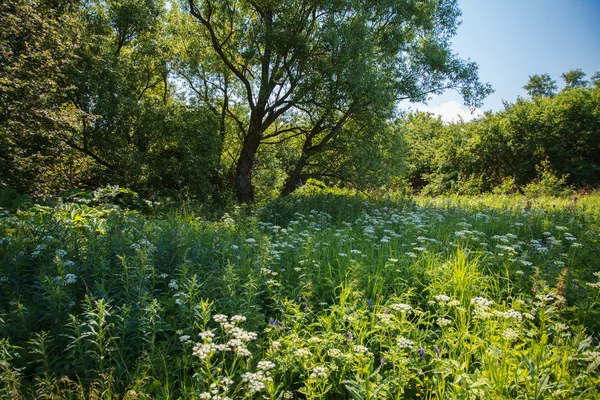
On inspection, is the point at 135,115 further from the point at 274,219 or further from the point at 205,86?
the point at 274,219

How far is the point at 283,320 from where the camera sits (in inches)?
116

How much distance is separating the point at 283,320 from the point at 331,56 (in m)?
8.28

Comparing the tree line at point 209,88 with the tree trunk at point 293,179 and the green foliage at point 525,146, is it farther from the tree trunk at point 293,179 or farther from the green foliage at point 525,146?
the green foliage at point 525,146

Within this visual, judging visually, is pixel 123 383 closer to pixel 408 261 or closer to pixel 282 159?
pixel 408 261

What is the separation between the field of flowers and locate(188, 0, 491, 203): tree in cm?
583

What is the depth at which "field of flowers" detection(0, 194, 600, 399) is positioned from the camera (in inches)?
86.4

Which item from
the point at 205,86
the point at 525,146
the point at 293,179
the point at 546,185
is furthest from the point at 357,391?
the point at 525,146

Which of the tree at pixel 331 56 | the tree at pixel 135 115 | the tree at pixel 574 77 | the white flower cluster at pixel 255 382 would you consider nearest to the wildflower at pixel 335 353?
the white flower cluster at pixel 255 382

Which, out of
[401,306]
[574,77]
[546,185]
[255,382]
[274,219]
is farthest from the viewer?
[574,77]

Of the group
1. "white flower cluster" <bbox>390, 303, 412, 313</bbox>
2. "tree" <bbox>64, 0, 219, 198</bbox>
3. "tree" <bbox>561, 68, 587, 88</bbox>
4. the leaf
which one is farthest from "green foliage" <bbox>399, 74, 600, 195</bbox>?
"tree" <bbox>561, 68, 587, 88</bbox>

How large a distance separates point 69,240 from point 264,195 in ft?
30.8

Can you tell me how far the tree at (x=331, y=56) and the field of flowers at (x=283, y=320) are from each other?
5828mm

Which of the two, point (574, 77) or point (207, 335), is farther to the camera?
point (574, 77)

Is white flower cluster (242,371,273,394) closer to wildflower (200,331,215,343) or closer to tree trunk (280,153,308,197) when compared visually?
wildflower (200,331,215,343)
